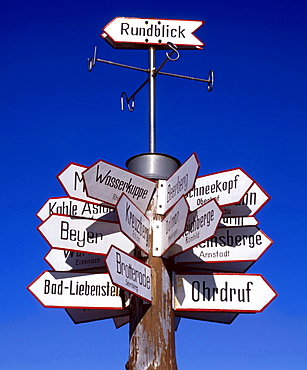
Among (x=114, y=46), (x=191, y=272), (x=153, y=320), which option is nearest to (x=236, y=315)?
(x=191, y=272)

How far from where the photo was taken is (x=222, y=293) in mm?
4328

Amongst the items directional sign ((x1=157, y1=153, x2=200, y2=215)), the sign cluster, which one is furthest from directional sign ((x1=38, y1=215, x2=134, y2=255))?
directional sign ((x1=157, y1=153, x2=200, y2=215))

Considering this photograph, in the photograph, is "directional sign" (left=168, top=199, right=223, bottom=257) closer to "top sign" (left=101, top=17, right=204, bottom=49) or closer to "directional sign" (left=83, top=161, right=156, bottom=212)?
"directional sign" (left=83, top=161, right=156, bottom=212)

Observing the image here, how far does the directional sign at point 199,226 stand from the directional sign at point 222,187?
318mm

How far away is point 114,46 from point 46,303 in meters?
2.58

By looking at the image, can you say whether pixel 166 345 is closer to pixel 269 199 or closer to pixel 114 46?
pixel 269 199

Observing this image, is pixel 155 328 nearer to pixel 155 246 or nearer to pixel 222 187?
pixel 155 246

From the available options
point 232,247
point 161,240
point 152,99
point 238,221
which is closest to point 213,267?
point 232,247

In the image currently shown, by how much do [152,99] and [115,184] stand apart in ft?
3.91

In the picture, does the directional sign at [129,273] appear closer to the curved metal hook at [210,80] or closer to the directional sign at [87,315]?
the directional sign at [87,315]

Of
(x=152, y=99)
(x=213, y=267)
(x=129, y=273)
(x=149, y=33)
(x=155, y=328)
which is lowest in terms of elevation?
(x=155, y=328)

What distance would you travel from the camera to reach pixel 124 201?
13.4ft

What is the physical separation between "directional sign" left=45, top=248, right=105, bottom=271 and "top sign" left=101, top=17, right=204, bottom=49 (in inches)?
80.1

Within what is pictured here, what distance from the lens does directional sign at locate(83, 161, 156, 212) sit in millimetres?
4254
